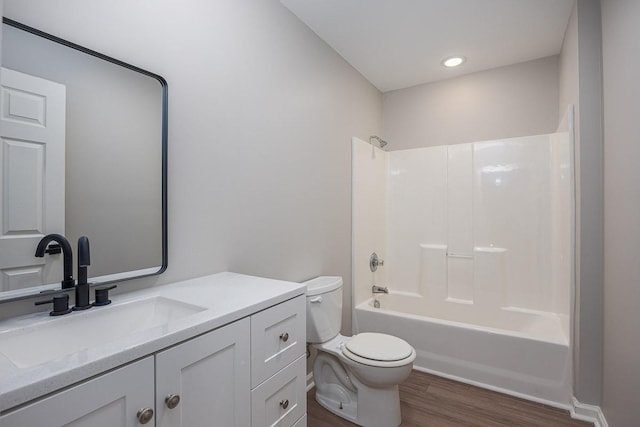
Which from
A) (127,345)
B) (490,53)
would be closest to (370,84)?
(490,53)

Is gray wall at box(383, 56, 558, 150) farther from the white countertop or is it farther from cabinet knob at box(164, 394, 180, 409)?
cabinet knob at box(164, 394, 180, 409)

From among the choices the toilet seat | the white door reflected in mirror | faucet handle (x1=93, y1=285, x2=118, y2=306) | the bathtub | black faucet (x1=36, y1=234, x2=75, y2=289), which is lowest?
the bathtub

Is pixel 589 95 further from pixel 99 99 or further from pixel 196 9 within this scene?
pixel 99 99

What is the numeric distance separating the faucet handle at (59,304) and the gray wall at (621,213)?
6.99ft

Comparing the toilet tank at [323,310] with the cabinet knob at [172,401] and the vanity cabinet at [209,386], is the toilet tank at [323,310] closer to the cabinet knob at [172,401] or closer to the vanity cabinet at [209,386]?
the vanity cabinet at [209,386]

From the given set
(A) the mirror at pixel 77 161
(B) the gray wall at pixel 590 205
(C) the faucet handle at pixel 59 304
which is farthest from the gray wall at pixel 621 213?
(C) the faucet handle at pixel 59 304

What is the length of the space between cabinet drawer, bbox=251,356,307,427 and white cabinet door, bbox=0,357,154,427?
16.8 inches

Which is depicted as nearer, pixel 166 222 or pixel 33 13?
pixel 33 13

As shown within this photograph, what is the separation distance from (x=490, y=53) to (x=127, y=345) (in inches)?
124

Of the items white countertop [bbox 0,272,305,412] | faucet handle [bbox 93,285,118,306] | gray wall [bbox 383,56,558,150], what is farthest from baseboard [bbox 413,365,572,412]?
faucet handle [bbox 93,285,118,306]

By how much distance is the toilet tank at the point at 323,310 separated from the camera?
1.93 metres

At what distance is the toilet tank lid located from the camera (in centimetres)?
194

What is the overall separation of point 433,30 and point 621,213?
167 centimetres

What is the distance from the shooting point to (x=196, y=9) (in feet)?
4.91
